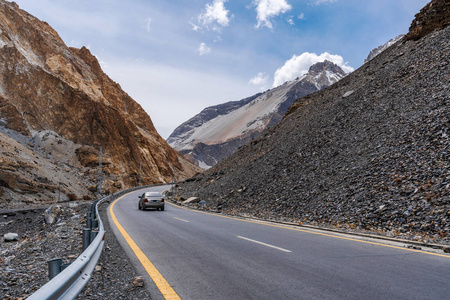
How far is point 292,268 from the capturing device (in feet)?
18.4

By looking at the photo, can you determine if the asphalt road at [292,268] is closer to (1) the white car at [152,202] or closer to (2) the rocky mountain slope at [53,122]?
(1) the white car at [152,202]

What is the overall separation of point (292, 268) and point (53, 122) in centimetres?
6165

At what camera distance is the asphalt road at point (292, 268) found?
4328mm

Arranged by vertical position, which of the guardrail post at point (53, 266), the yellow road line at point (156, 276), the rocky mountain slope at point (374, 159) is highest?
the rocky mountain slope at point (374, 159)

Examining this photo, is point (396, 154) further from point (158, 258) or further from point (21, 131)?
point (21, 131)

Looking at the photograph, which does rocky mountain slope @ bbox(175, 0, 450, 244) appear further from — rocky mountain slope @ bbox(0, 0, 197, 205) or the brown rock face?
rocky mountain slope @ bbox(0, 0, 197, 205)

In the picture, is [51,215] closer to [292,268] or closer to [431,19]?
[292,268]

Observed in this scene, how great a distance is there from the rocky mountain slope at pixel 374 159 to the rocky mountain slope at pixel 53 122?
26.2 m

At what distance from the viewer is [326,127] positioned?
23062 mm

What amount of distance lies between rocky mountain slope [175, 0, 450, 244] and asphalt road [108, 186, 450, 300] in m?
2.77

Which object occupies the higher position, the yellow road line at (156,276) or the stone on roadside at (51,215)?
the yellow road line at (156,276)

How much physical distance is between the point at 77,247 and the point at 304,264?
568cm

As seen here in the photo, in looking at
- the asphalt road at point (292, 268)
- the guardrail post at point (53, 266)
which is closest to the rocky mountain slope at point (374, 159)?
the asphalt road at point (292, 268)

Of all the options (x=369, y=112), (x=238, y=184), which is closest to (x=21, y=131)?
(x=238, y=184)
